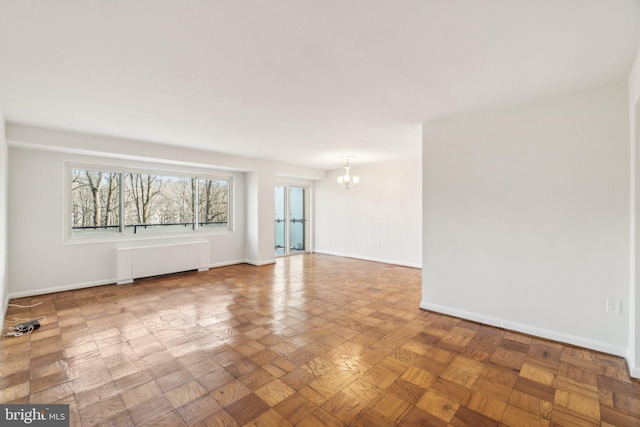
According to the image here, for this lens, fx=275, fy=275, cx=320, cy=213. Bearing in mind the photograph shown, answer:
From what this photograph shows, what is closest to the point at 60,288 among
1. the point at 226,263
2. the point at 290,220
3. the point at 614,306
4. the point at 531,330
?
the point at 226,263

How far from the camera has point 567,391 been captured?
1.91m

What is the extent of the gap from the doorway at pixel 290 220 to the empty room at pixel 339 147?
277 centimetres

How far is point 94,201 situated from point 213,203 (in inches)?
80.9

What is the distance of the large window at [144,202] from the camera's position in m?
4.50

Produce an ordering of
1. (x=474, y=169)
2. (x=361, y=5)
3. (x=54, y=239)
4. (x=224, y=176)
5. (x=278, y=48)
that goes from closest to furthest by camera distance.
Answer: (x=361, y=5) < (x=278, y=48) < (x=474, y=169) < (x=54, y=239) < (x=224, y=176)

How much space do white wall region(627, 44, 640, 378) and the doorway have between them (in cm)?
628

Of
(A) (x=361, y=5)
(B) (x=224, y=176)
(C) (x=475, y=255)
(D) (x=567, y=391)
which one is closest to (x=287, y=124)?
(A) (x=361, y=5)

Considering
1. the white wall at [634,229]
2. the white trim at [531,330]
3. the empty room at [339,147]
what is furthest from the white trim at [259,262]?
the white wall at [634,229]

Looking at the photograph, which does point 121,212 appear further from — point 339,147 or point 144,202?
point 339,147

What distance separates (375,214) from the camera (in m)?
6.61

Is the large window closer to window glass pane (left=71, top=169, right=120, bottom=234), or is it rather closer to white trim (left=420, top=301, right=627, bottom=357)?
window glass pane (left=71, top=169, right=120, bottom=234)

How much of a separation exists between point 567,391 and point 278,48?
308cm

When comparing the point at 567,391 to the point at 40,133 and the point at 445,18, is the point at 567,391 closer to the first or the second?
the point at 445,18

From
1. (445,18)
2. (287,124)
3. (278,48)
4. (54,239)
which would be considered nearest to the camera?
(445,18)
